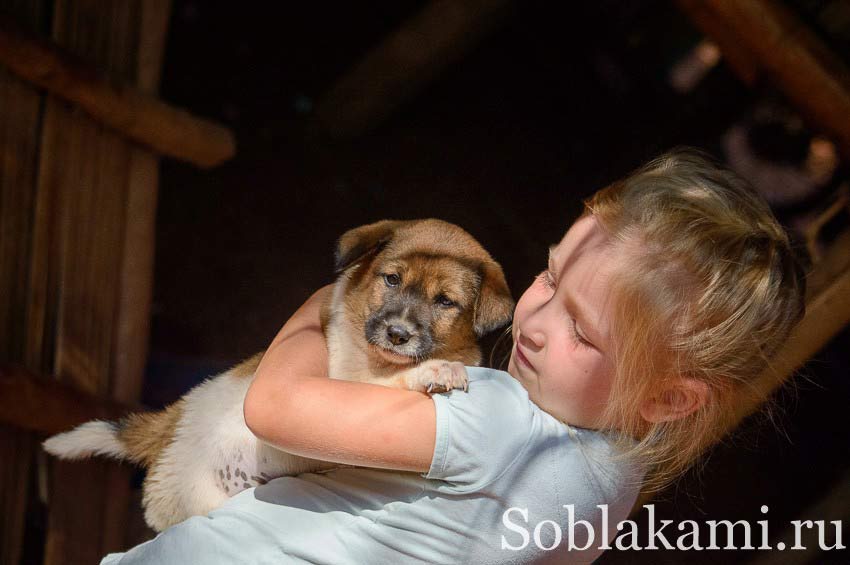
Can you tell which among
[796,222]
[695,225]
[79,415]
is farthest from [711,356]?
[79,415]

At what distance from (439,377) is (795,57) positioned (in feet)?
4.70

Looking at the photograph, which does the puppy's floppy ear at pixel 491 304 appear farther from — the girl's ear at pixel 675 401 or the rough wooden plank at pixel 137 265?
the rough wooden plank at pixel 137 265

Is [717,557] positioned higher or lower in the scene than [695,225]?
lower

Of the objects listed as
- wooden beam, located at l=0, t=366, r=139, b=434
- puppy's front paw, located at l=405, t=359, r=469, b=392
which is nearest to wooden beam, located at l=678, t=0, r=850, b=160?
puppy's front paw, located at l=405, t=359, r=469, b=392

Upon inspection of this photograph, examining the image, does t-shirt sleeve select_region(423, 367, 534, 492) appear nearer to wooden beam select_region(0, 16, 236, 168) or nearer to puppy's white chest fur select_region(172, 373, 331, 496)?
puppy's white chest fur select_region(172, 373, 331, 496)

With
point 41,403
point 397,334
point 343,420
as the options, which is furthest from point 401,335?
point 41,403

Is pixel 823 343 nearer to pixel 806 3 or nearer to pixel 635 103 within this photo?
pixel 806 3

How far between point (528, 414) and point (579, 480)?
0.55ft

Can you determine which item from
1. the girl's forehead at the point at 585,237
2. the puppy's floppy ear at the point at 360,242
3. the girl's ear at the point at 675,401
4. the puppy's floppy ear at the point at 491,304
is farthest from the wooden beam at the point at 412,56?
the girl's ear at the point at 675,401

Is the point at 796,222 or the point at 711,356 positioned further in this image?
the point at 796,222

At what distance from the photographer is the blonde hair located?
4.72 feet

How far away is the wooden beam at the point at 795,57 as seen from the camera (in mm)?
2191

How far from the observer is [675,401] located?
153 cm

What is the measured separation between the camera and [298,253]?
2.31m
